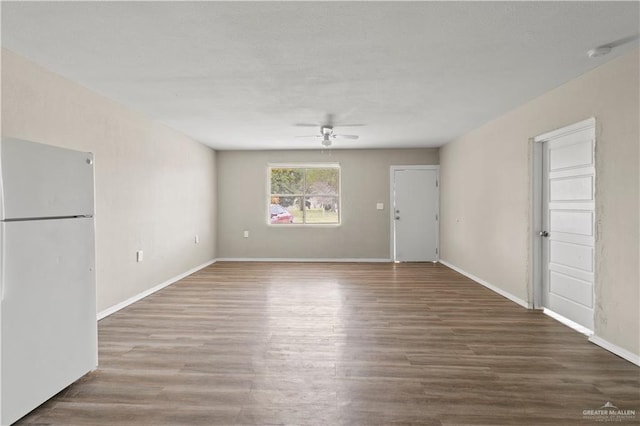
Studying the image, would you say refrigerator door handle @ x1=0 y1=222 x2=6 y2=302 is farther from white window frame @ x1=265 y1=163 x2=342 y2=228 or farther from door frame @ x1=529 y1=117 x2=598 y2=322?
white window frame @ x1=265 y1=163 x2=342 y2=228

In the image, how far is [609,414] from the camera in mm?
2189

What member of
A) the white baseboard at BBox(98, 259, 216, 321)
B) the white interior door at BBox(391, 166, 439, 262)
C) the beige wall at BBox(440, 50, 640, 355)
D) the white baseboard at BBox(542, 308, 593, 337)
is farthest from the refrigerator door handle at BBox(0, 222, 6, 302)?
the white interior door at BBox(391, 166, 439, 262)

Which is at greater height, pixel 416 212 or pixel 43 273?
pixel 416 212

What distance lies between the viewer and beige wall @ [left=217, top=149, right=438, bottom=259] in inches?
314

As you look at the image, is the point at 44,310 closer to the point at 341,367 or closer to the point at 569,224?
the point at 341,367

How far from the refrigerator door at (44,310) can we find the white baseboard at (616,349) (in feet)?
12.6

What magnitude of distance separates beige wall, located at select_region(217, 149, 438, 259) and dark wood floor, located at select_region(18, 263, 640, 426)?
3283mm

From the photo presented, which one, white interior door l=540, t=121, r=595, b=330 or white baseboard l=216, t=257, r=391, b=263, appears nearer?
white interior door l=540, t=121, r=595, b=330

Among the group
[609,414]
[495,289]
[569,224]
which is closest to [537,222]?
[569,224]

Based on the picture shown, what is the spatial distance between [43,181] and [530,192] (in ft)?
14.7

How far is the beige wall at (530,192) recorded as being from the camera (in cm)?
292

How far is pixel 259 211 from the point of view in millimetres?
8102

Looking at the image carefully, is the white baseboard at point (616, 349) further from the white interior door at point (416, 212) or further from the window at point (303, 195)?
the window at point (303, 195)

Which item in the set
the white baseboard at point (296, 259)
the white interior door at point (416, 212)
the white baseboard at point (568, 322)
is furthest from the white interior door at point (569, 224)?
the white baseboard at point (296, 259)
